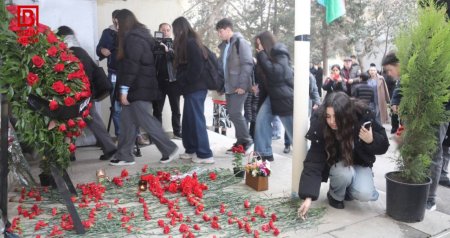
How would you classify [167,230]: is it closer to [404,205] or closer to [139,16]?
[404,205]

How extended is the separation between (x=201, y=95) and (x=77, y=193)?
1.84 m

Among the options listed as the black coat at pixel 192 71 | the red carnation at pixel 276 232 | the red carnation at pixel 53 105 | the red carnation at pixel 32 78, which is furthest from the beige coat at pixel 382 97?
the red carnation at pixel 32 78

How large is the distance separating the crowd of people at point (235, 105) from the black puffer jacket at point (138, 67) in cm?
1

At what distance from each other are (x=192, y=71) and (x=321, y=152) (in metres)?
1.99

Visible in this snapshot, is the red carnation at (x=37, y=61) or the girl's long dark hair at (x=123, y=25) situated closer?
the red carnation at (x=37, y=61)

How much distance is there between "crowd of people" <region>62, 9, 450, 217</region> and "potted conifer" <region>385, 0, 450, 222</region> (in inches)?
8.9

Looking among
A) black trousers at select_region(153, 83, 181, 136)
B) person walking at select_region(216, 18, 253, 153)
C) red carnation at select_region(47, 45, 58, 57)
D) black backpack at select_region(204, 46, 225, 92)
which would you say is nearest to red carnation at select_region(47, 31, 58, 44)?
red carnation at select_region(47, 45, 58, 57)

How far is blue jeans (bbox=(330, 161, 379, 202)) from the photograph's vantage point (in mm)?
3771

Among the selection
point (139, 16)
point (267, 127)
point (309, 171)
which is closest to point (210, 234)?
point (309, 171)

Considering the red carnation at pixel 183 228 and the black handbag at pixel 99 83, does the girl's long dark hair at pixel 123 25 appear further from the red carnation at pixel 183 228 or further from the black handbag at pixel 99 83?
the red carnation at pixel 183 228

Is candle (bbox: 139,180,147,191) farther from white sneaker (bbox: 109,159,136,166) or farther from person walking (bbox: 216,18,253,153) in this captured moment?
person walking (bbox: 216,18,253,153)

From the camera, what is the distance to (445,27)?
3.38 meters

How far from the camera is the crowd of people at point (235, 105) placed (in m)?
3.65

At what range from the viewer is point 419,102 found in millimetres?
3537
